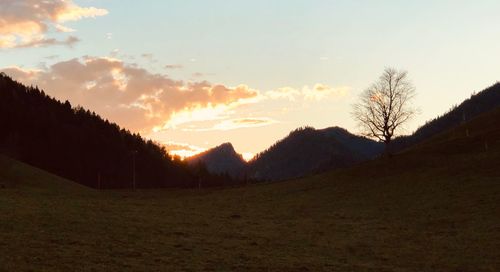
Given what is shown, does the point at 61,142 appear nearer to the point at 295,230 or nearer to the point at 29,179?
the point at 29,179

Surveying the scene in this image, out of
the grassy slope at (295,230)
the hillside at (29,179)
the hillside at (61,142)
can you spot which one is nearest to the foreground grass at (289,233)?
the grassy slope at (295,230)

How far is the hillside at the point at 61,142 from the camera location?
157000 millimetres

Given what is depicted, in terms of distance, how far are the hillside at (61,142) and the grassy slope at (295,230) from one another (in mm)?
89205

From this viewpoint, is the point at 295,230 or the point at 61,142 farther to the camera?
the point at 61,142

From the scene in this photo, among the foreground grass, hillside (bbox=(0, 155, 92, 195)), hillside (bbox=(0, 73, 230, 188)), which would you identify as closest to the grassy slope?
the foreground grass

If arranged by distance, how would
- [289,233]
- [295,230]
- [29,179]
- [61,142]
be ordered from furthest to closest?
1. [61,142]
2. [29,179]
3. [295,230]
4. [289,233]

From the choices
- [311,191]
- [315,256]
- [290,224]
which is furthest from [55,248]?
[311,191]

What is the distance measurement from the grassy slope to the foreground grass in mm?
72

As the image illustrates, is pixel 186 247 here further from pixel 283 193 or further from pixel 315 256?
pixel 283 193

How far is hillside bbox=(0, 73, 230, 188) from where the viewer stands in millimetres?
157000

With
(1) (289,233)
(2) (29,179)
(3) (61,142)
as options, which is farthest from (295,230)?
(3) (61,142)

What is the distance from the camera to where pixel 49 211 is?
39.0 metres

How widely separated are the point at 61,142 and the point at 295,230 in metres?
141

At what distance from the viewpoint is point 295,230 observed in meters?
40.2
